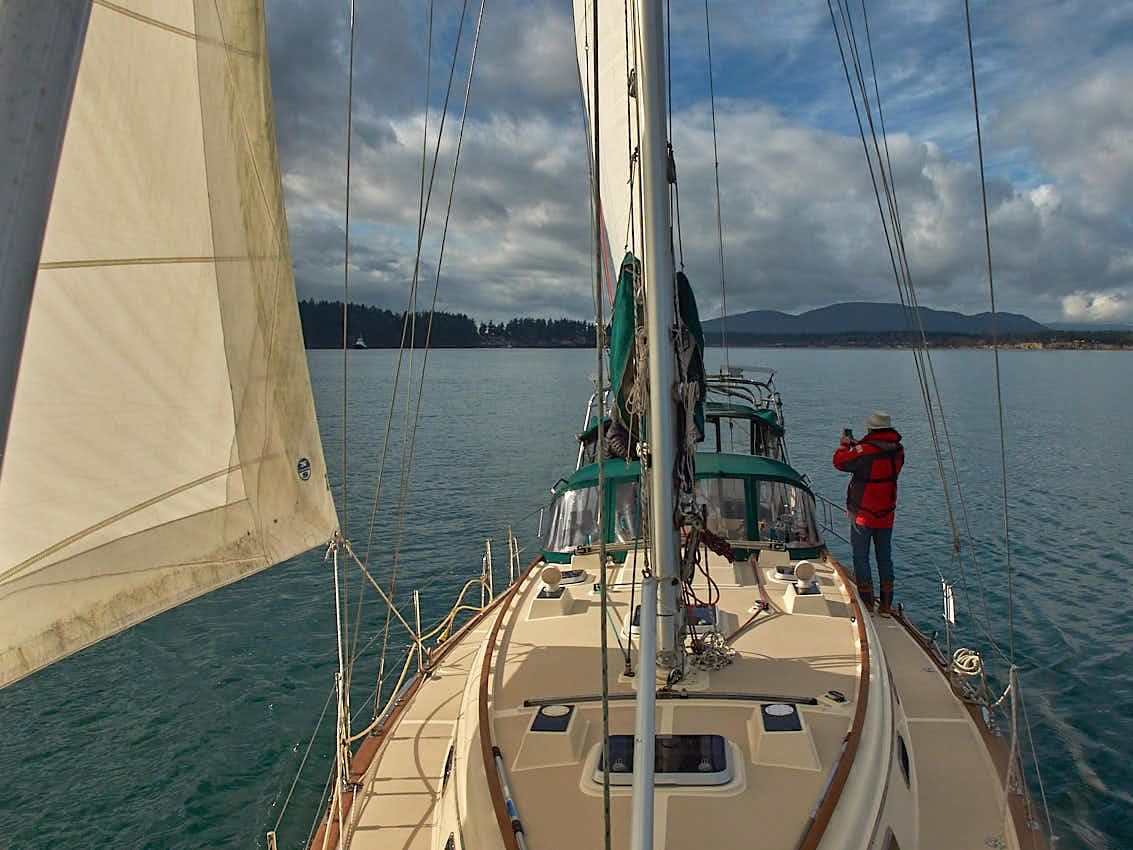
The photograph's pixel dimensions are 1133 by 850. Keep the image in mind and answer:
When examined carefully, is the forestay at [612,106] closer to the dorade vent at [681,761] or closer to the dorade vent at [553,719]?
the dorade vent at [553,719]

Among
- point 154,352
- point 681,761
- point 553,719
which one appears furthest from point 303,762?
point 154,352

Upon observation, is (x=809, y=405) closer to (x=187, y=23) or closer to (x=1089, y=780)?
(x=1089, y=780)

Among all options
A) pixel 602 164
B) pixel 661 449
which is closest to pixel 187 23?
pixel 661 449

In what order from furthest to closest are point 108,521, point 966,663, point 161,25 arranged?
point 966,663, point 161,25, point 108,521

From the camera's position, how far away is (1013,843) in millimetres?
4184

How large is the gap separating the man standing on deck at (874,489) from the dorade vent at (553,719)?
444 centimetres

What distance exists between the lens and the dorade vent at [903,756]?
4.27m

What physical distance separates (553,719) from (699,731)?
822 millimetres

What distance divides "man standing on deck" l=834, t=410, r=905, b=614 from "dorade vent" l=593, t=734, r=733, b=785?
4.33 meters

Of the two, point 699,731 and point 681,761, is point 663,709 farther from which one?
Result: point 681,761

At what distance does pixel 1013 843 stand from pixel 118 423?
17.2 feet

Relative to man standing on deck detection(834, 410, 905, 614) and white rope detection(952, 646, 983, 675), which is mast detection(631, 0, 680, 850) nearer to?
white rope detection(952, 646, 983, 675)

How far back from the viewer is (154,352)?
3.21 meters

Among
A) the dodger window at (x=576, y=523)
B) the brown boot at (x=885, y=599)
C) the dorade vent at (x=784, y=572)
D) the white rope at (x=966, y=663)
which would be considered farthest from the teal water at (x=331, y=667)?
the dodger window at (x=576, y=523)
